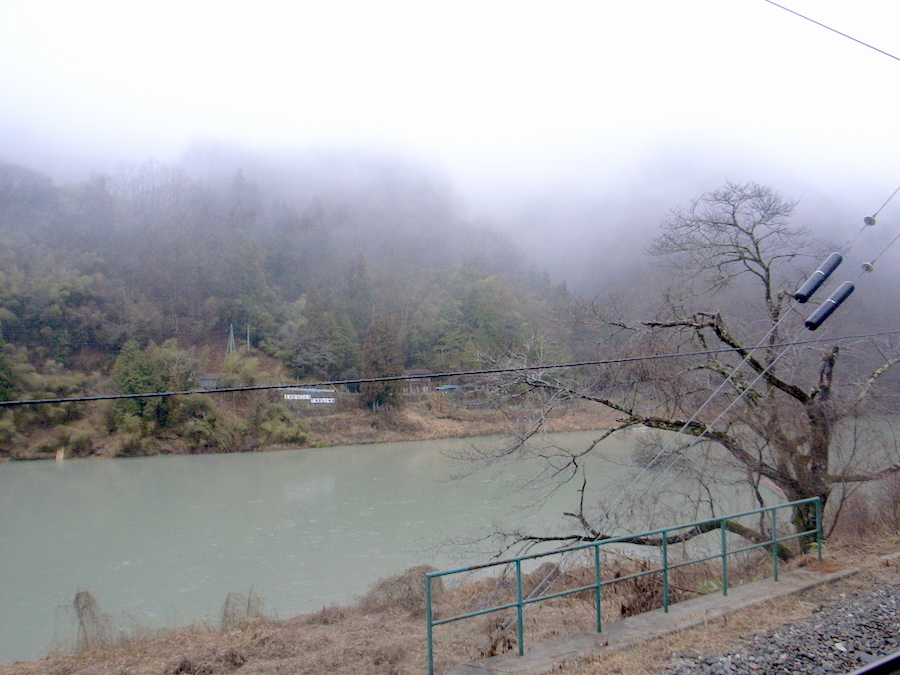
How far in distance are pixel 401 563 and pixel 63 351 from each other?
54846 millimetres

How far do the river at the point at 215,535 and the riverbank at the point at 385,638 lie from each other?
4.56 ft

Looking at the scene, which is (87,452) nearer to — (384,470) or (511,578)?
(384,470)

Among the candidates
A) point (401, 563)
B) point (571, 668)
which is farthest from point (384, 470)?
point (571, 668)

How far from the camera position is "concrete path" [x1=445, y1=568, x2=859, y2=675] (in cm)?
513

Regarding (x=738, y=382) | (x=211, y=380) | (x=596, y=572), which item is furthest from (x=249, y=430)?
(x=596, y=572)

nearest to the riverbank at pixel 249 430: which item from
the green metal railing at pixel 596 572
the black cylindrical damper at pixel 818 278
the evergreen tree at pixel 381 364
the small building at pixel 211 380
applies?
the evergreen tree at pixel 381 364

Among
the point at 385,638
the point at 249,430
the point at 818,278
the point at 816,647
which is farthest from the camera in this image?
the point at 249,430

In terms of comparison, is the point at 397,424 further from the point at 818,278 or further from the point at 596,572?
the point at 596,572

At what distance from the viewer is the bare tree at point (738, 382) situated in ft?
30.5

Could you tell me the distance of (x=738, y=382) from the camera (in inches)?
382

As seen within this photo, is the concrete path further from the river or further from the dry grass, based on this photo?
the dry grass

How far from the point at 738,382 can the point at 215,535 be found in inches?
663

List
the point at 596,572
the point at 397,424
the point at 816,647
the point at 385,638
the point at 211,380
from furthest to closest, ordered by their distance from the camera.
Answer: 1. the point at 211,380
2. the point at 397,424
3. the point at 385,638
4. the point at 596,572
5. the point at 816,647

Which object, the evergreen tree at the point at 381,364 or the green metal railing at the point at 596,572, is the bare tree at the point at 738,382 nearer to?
the green metal railing at the point at 596,572
